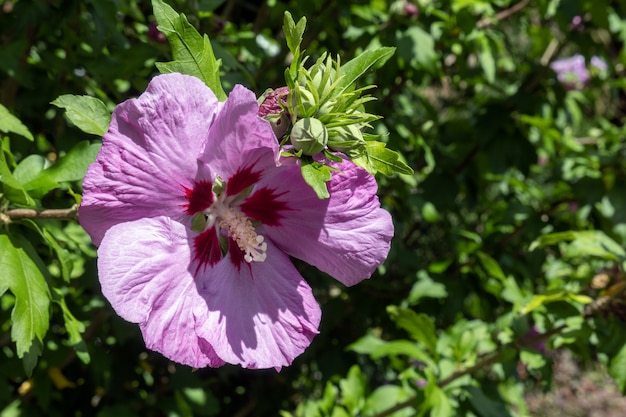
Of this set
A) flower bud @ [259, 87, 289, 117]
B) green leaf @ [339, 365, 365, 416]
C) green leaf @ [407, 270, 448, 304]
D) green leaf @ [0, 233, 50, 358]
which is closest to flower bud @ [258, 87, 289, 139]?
flower bud @ [259, 87, 289, 117]

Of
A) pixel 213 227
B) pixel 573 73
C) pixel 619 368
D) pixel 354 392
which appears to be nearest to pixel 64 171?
pixel 213 227

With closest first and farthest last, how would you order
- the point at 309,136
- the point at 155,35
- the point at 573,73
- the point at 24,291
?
the point at 309,136
the point at 24,291
the point at 155,35
the point at 573,73

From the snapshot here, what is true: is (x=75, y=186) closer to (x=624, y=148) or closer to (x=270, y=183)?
(x=270, y=183)

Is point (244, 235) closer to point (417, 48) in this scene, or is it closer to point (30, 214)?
point (30, 214)

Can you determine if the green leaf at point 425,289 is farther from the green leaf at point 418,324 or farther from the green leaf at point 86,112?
the green leaf at point 86,112

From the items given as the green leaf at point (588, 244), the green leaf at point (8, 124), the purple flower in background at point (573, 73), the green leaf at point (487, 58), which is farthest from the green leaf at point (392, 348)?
the purple flower in background at point (573, 73)

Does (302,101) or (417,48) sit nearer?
(302,101)

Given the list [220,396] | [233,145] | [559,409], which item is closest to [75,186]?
[233,145]
